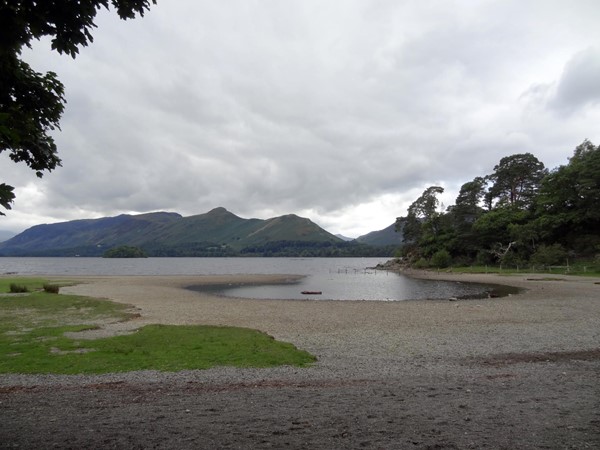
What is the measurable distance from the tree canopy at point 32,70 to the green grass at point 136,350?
8352 millimetres

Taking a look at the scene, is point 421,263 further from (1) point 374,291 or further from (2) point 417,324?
(2) point 417,324

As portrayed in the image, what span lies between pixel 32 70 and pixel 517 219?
340 ft

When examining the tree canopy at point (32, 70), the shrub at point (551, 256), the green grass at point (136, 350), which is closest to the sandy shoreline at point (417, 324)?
the green grass at point (136, 350)

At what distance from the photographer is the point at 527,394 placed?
9594mm

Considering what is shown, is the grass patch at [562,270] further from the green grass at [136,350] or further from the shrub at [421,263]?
the green grass at [136,350]

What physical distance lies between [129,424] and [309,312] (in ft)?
79.4

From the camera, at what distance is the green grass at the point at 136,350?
13469 mm

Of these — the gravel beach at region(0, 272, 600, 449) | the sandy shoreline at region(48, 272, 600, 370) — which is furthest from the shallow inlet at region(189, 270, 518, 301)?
the gravel beach at region(0, 272, 600, 449)

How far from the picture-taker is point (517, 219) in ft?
308

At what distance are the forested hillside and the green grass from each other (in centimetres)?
7648

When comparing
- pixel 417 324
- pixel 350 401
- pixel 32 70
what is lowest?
pixel 417 324

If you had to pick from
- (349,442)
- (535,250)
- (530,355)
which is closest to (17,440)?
(349,442)

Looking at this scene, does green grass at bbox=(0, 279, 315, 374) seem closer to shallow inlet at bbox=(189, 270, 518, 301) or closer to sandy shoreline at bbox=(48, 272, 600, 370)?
sandy shoreline at bbox=(48, 272, 600, 370)

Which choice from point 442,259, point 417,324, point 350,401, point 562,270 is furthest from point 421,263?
point 350,401
